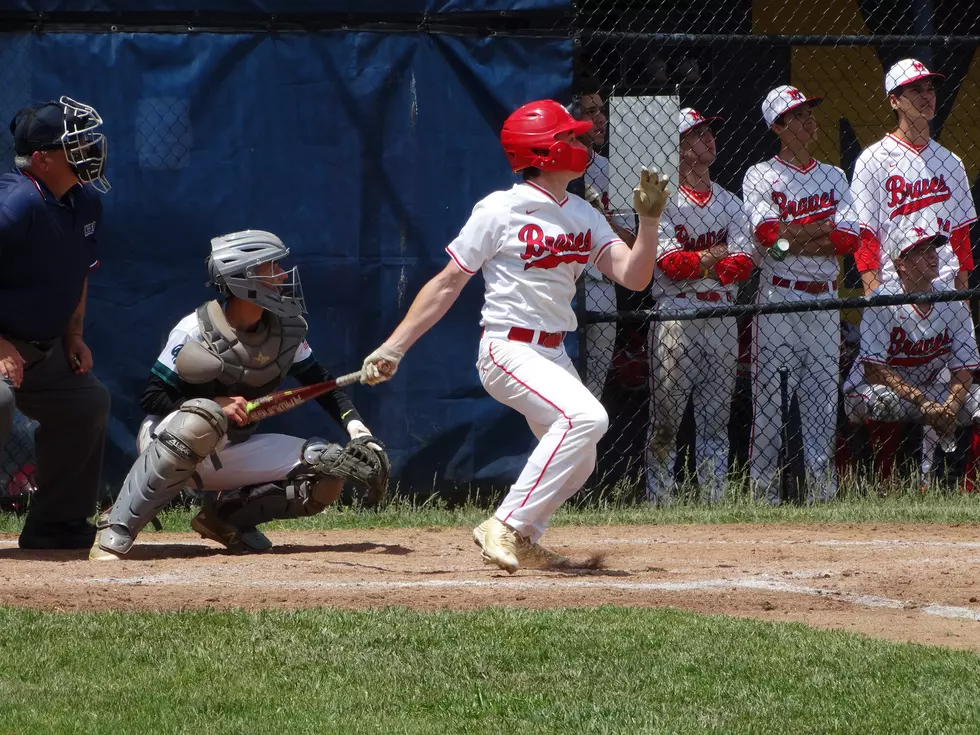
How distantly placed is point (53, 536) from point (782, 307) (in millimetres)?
3638

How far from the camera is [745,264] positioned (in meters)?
7.34

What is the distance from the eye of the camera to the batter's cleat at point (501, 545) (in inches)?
200

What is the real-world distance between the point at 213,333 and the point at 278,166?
5.56 feet

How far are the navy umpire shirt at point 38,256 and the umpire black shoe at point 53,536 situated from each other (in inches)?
34.1

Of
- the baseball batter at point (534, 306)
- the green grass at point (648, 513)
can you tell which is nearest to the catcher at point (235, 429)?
the baseball batter at point (534, 306)

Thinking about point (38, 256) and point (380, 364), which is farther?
point (38, 256)

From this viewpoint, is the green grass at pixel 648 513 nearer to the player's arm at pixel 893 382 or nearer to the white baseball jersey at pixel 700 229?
the player's arm at pixel 893 382

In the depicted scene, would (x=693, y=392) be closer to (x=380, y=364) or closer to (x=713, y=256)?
(x=713, y=256)

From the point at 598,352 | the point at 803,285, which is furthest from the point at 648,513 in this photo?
the point at 803,285

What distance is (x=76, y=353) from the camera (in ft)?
19.2

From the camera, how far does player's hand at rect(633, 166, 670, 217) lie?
4.96m

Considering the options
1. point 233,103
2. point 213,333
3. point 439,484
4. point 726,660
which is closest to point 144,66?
point 233,103

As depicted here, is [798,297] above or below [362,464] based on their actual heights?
above

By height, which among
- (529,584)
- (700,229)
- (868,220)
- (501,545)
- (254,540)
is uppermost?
(868,220)
